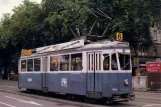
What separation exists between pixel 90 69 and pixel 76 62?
1.42m

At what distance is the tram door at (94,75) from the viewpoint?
18.7 meters

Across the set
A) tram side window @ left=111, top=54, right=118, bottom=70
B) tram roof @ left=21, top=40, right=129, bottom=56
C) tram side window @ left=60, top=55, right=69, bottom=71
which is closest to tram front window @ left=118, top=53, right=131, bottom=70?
tram side window @ left=111, top=54, right=118, bottom=70

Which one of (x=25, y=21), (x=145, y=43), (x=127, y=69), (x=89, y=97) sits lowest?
(x=89, y=97)

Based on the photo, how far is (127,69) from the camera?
18766 mm

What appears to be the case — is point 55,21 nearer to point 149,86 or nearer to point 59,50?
point 149,86

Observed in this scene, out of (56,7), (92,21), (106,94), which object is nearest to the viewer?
(106,94)

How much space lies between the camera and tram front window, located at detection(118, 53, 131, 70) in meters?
18.6

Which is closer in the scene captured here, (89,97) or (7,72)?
(89,97)

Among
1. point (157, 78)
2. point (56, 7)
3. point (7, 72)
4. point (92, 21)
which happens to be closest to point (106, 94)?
point (157, 78)

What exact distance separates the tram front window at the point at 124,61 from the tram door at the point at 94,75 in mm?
1019

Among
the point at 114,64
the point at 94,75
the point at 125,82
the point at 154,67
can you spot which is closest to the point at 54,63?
the point at 94,75

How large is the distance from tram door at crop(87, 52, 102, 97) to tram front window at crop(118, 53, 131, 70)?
3.34 ft

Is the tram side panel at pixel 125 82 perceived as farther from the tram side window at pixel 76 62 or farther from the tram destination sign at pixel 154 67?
the tram destination sign at pixel 154 67

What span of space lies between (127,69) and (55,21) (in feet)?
86.2
